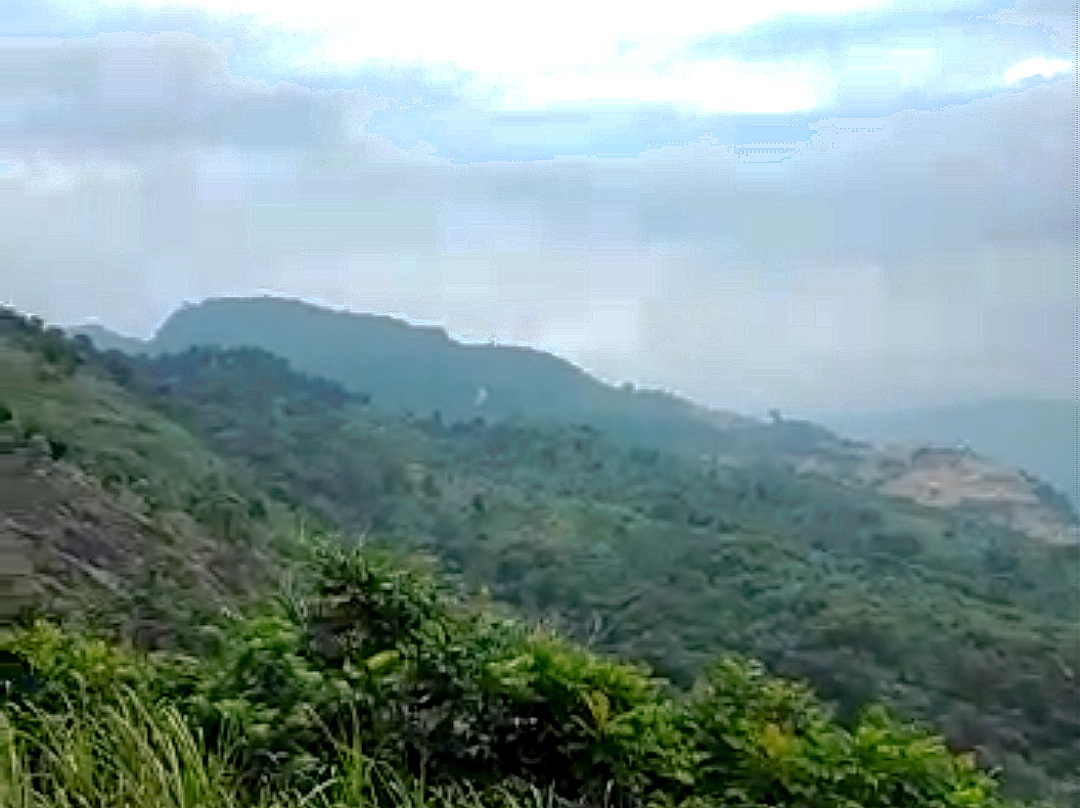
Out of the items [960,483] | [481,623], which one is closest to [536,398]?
[960,483]

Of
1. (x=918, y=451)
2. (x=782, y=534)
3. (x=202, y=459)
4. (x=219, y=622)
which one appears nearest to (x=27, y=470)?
(x=202, y=459)

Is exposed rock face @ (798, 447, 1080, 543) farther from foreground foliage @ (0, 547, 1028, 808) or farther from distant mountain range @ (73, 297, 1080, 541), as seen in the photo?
foreground foliage @ (0, 547, 1028, 808)

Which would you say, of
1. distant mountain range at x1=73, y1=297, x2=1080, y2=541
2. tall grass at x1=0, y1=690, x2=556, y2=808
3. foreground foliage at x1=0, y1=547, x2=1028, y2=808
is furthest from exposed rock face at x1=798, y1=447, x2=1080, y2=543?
tall grass at x1=0, y1=690, x2=556, y2=808

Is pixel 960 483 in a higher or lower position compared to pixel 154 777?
lower

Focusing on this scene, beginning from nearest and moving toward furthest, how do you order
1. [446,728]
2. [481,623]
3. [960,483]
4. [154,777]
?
[154,777], [446,728], [481,623], [960,483]

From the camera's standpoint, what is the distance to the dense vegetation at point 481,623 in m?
3.91

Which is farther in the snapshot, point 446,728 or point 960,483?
point 960,483

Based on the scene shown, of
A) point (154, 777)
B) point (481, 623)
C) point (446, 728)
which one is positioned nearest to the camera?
point (154, 777)

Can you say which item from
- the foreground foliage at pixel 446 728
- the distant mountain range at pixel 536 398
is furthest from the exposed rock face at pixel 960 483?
the foreground foliage at pixel 446 728

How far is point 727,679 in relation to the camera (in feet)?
13.6

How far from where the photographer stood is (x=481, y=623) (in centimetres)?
424

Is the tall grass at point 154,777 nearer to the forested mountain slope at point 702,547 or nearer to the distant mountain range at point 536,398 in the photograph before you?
the forested mountain slope at point 702,547

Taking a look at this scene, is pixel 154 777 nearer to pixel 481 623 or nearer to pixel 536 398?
pixel 481 623

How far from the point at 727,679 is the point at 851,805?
1.53ft
